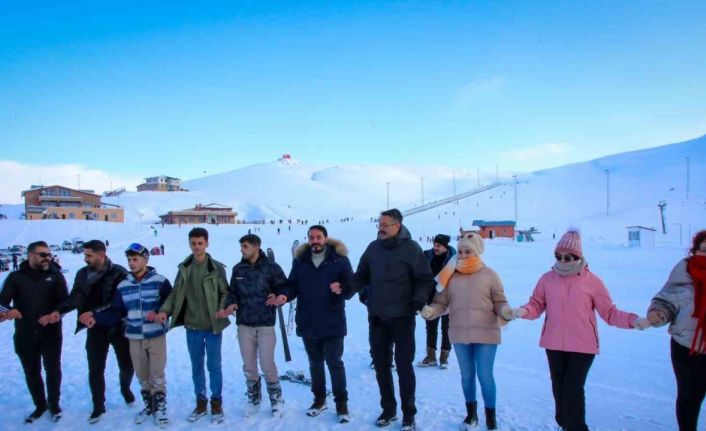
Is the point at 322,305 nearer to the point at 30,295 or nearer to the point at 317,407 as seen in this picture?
the point at 317,407

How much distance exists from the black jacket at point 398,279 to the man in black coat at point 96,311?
2881 millimetres

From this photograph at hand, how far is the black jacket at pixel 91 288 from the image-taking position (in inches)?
199

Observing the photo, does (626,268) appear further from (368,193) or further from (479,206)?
(368,193)

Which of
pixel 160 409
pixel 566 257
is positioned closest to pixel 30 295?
pixel 160 409

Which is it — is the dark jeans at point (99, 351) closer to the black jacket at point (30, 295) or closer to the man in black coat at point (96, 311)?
the man in black coat at point (96, 311)

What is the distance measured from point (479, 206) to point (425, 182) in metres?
93.4

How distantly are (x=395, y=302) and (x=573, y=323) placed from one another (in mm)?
1608

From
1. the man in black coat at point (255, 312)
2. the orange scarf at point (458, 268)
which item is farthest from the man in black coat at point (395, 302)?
the man in black coat at point (255, 312)

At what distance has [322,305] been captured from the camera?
197 inches

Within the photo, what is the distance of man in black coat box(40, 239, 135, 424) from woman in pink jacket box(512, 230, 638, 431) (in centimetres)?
429

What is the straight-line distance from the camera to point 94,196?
7225 centimetres

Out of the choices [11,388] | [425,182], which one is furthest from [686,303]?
[425,182]

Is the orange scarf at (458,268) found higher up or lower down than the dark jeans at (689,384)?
higher up

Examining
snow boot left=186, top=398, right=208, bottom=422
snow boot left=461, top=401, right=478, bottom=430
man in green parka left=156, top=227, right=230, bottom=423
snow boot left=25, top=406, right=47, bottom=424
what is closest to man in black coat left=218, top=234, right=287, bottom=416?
man in green parka left=156, top=227, right=230, bottom=423
